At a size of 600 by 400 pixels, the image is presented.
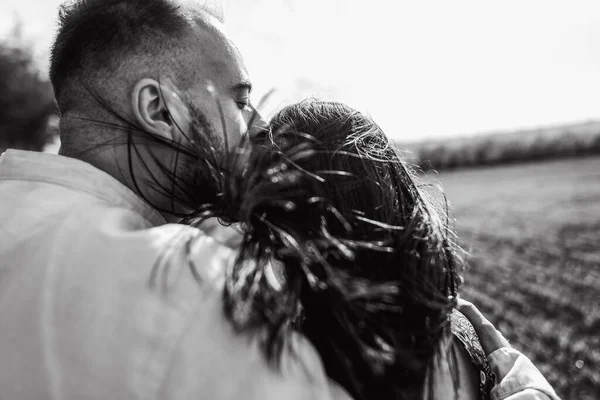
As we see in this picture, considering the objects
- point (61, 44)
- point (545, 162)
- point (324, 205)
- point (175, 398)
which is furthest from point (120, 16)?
point (545, 162)

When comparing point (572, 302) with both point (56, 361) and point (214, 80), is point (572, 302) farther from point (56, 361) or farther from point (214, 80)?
point (56, 361)

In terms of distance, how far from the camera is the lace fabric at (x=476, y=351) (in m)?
1.79

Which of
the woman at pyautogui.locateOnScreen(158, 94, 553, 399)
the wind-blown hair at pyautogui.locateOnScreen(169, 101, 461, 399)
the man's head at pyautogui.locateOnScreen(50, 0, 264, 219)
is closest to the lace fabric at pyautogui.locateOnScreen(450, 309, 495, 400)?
the woman at pyautogui.locateOnScreen(158, 94, 553, 399)

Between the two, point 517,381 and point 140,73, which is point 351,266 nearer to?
point 517,381

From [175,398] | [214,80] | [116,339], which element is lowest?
[175,398]

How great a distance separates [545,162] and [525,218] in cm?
1530

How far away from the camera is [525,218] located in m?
15.4

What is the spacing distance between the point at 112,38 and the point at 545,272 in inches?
330

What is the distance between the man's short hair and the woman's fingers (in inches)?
51.5

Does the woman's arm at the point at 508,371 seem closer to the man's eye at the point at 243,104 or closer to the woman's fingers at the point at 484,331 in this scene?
the woman's fingers at the point at 484,331

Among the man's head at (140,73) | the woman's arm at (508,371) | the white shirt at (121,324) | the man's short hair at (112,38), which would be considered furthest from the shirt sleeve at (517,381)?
the man's short hair at (112,38)

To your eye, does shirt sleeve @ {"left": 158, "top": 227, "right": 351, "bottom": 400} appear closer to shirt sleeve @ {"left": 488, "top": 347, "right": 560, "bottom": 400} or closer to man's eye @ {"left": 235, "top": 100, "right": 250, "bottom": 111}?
shirt sleeve @ {"left": 488, "top": 347, "right": 560, "bottom": 400}

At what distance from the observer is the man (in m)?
1.15

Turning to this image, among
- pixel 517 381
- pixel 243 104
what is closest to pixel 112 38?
pixel 243 104
